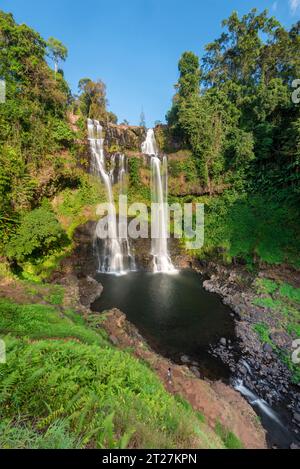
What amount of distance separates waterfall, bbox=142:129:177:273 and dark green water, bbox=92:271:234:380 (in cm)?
182

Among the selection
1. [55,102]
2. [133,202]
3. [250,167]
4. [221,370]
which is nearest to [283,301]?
[221,370]

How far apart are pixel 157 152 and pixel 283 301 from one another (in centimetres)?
1648

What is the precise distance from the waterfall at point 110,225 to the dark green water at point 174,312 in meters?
1.27

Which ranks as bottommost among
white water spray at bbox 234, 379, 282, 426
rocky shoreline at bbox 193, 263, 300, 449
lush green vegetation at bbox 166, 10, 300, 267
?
white water spray at bbox 234, 379, 282, 426

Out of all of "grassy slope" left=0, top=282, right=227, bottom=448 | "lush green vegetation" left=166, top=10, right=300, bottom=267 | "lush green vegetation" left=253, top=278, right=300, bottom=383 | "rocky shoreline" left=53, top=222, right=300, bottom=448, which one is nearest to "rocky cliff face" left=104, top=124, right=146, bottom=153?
"lush green vegetation" left=166, top=10, right=300, bottom=267

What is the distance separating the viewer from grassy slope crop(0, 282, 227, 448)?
7.98 feet

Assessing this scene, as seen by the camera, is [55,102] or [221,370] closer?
[221,370]

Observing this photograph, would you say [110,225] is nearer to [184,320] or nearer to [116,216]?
[116,216]

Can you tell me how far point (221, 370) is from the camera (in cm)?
785

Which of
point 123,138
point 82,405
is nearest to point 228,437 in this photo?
point 82,405

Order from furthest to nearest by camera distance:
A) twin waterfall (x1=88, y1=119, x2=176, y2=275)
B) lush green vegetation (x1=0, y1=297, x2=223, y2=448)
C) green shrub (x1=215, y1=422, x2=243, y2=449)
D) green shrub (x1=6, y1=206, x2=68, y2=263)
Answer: twin waterfall (x1=88, y1=119, x2=176, y2=275)
green shrub (x1=6, y1=206, x2=68, y2=263)
green shrub (x1=215, y1=422, x2=243, y2=449)
lush green vegetation (x1=0, y1=297, x2=223, y2=448)

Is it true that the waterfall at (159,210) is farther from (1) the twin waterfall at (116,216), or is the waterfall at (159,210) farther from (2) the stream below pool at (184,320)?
(2) the stream below pool at (184,320)

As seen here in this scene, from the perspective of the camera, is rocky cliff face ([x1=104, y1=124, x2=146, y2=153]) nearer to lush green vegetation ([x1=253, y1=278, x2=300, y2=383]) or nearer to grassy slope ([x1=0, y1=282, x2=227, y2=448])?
lush green vegetation ([x1=253, y1=278, x2=300, y2=383])

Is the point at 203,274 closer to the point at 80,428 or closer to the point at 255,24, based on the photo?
the point at 80,428
